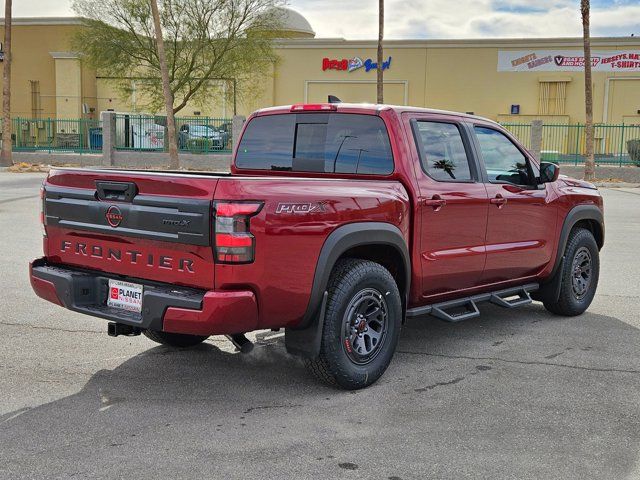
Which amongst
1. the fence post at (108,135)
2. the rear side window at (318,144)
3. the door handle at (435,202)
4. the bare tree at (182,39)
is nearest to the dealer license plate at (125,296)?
the rear side window at (318,144)

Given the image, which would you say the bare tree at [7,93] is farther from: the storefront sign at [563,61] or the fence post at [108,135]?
the storefront sign at [563,61]

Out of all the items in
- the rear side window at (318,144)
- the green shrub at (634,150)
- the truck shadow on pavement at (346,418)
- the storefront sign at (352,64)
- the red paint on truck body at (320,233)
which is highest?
the storefront sign at (352,64)

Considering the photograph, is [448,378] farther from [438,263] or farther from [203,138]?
[203,138]

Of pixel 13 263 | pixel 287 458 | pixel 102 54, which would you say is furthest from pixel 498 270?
pixel 102 54

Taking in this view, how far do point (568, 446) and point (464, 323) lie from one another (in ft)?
9.38

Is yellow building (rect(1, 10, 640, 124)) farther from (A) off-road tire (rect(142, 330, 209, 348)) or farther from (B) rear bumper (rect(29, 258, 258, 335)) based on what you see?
(B) rear bumper (rect(29, 258, 258, 335))

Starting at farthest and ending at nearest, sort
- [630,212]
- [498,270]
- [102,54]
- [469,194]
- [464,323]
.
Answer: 1. [102,54]
2. [630,212]
3. [464,323]
4. [498,270]
5. [469,194]

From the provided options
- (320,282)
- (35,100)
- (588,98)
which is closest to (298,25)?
(35,100)

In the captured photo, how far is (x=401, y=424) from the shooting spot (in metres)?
4.26

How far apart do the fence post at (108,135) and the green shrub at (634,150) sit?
22.9 m

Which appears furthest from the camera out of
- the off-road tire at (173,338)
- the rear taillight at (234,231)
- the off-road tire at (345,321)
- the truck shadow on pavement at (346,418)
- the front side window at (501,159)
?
the front side window at (501,159)

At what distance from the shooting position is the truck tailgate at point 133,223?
414 cm

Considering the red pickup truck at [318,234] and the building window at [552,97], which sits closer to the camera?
the red pickup truck at [318,234]

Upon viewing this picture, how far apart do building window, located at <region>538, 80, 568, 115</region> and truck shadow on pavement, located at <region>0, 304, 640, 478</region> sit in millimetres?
40060
